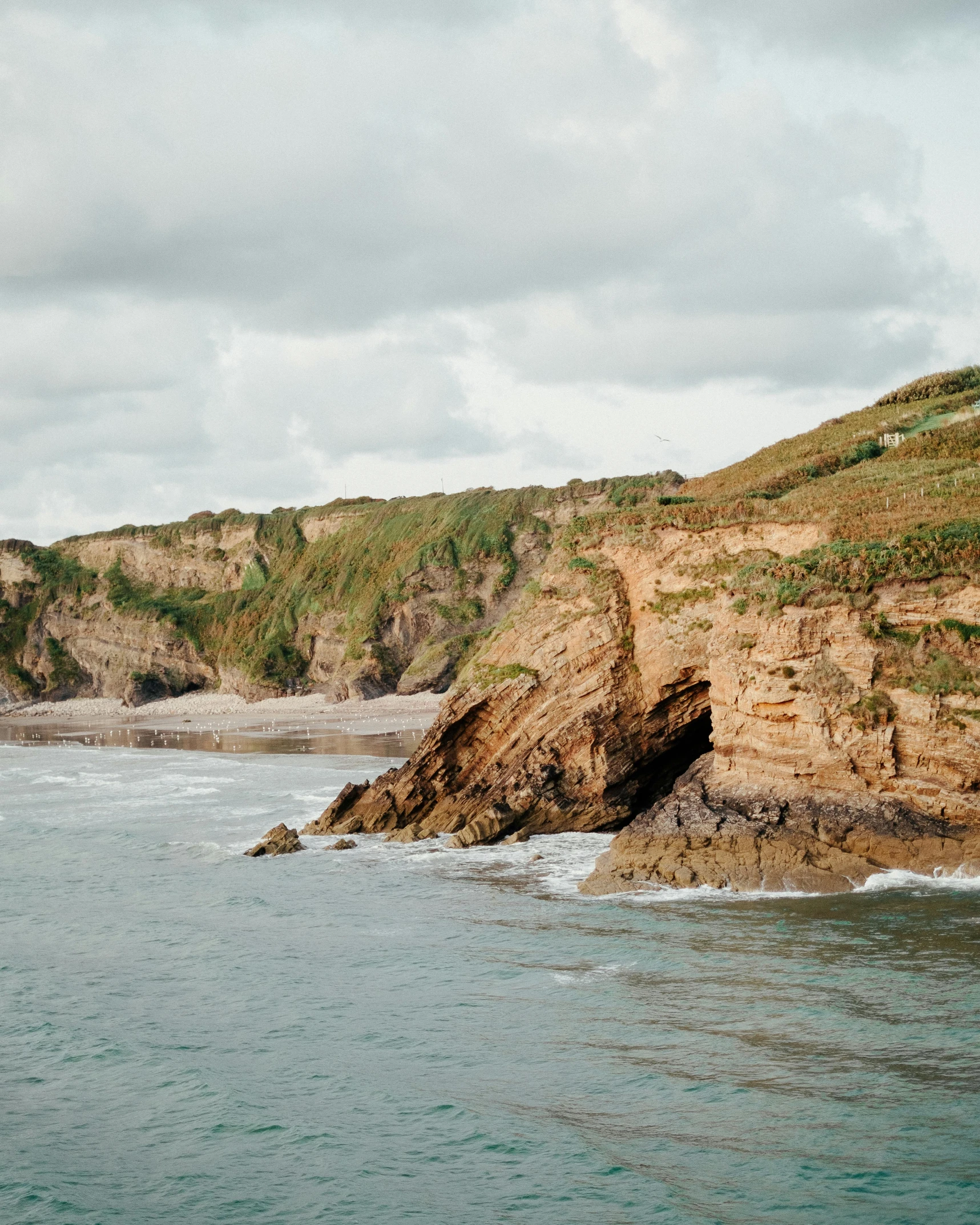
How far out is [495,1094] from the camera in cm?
1299

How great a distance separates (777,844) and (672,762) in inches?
271

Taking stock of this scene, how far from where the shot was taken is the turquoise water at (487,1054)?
11.0 metres

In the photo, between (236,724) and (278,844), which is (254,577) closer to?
(236,724)

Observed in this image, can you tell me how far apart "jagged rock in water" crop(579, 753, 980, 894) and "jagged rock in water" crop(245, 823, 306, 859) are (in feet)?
27.8

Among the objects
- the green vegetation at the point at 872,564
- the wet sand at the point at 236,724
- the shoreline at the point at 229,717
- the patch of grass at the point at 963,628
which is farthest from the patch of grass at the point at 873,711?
the shoreline at the point at 229,717

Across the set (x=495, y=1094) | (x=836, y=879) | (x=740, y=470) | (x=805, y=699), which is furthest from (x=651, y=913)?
(x=740, y=470)

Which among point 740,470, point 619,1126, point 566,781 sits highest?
point 740,470

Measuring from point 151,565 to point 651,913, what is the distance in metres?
81.9

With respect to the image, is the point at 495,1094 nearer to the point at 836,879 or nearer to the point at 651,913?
the point at 651,913

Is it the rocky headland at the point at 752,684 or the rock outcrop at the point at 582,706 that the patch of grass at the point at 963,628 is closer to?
the rocky headland at the point at 752,684

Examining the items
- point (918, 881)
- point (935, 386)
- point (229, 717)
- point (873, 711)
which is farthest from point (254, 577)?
point (918, 881)

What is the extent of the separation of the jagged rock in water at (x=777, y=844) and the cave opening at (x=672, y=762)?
4.21m

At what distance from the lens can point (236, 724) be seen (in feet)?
220

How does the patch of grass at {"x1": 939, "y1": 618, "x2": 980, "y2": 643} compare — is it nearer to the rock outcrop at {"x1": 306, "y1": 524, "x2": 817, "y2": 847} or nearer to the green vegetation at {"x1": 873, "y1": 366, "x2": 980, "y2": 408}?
the rock outcrop at {"x1": 306, "y1": 524, "x2": 817, "y2": 847}
